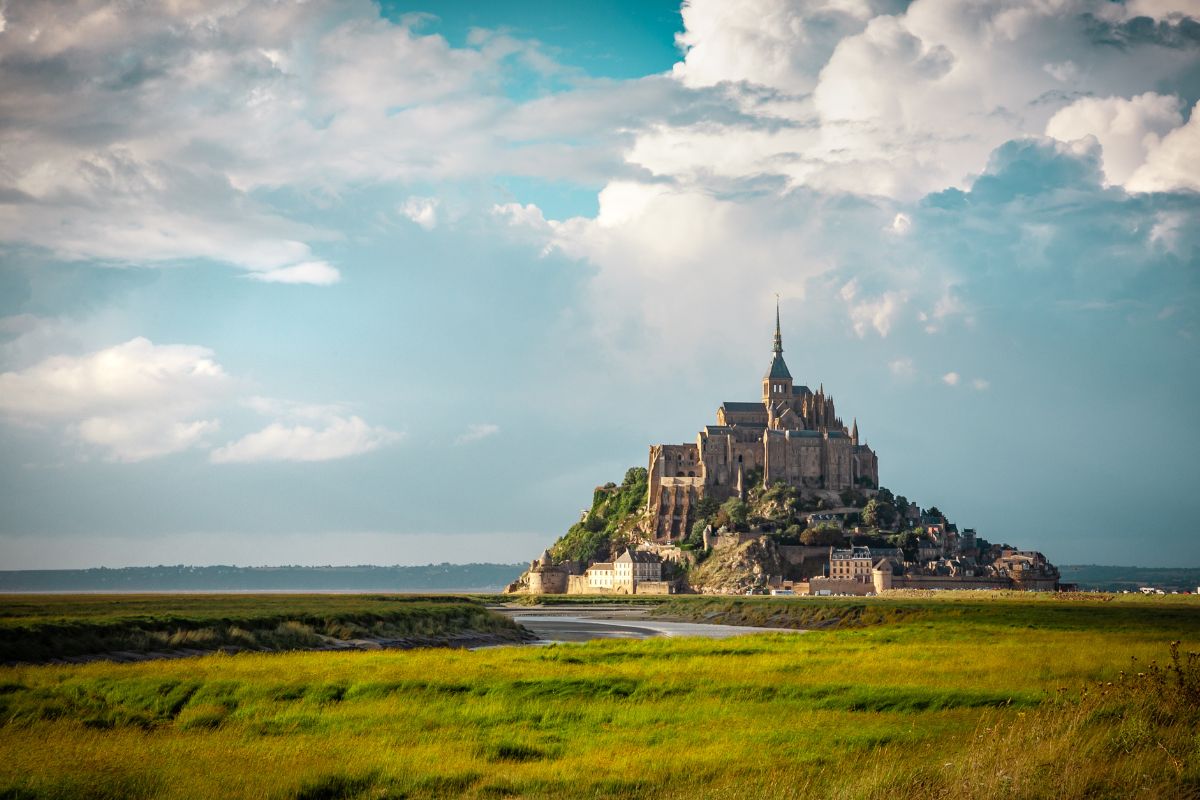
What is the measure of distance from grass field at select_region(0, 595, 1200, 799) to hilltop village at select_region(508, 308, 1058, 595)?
104056 mm

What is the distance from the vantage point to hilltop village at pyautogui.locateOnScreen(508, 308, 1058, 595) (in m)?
138

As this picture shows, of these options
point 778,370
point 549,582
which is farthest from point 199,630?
point 778,370

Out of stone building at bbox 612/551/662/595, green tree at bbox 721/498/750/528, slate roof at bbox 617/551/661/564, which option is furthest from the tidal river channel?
green tree at bbox 721/498/750/528

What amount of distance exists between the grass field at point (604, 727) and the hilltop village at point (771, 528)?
341 feet

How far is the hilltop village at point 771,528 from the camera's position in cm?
13838

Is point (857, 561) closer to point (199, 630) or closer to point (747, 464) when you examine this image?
point (747, 464)

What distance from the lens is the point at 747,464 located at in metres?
166

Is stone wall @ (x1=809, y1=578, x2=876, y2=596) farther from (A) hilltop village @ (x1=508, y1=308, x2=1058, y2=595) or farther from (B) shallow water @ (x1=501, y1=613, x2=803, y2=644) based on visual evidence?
(B) shallow water @ (x1=501, y1=613, x2=803, y2=644)

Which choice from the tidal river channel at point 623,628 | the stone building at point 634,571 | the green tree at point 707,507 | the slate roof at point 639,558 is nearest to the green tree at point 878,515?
the green tree at point 707,507

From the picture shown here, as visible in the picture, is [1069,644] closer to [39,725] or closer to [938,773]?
[938,773]

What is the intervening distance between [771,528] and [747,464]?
17056 millimetres

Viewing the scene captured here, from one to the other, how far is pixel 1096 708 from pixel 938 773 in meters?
5.83

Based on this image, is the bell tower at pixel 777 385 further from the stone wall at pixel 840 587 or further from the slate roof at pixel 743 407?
the stone wall at pixel 840 587

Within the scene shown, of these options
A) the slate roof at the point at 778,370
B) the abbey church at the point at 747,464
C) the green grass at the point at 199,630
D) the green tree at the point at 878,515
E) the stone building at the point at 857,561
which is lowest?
the green grass at the point at 199,630
